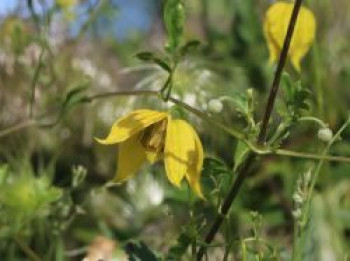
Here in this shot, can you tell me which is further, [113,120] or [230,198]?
[113,120]

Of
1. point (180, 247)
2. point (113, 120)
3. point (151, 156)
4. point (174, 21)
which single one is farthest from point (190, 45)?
point (113, 120)

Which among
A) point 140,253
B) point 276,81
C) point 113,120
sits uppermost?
point 276,81

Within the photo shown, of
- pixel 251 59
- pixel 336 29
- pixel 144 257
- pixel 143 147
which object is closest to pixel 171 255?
pixel 144 257

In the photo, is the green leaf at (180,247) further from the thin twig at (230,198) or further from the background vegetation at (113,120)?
the background vegetation at (113,120)

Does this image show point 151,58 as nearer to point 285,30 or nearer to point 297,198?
point 297,198

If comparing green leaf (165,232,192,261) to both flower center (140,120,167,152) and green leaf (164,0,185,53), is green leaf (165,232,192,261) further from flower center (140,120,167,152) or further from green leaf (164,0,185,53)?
green leaf (164,0,185,53)

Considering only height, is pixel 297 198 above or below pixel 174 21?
below

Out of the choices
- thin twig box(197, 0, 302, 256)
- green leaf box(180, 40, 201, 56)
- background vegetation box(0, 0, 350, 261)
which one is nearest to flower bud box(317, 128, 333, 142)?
thin twig box(197, 0, 302, 256)
